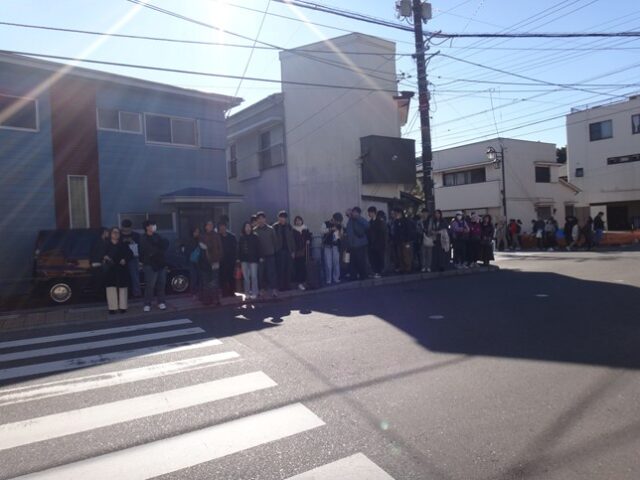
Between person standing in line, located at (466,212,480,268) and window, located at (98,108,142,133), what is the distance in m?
11.6

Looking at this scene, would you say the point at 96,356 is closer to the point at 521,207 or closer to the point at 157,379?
the point at 157,379

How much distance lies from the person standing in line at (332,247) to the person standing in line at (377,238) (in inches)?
41.9

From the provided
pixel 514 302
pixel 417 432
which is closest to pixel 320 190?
pixel 514 302

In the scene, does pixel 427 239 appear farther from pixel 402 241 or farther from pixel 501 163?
pixel 501 163

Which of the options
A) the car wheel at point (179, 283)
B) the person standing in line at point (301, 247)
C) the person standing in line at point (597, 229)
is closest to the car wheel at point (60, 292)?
the car wheel at point (179, 283)

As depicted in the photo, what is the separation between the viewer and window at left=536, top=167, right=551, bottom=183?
36097 mm

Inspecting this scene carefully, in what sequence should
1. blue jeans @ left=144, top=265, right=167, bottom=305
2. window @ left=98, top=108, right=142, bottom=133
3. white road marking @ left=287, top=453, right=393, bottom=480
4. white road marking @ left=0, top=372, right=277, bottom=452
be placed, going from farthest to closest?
window @ left=98, top=108, right=142, bottom=133
blue jeans @ left=144, top=265, right=167, bottom=305
white road marking @ left=0, top=372, right=277, bottom=452
white road marking @ left=287, top=453, right=393, bottom=480

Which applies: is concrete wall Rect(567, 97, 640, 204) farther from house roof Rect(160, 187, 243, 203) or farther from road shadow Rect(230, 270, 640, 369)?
house roof Rect(160, 187, 243, 203)

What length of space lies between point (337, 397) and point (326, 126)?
16552mm

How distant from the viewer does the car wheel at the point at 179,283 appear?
12.2 m

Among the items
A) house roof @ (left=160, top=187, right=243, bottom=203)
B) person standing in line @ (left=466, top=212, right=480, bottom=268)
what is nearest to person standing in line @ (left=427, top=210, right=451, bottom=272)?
person standing in line @ (left=466, top=212, right=480, bottom=268)

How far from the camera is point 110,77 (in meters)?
15.5

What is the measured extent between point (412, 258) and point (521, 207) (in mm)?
24030

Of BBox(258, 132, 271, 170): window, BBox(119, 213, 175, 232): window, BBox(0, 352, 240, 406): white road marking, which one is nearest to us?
BBox(0, 352, 240, 406): white road marking
